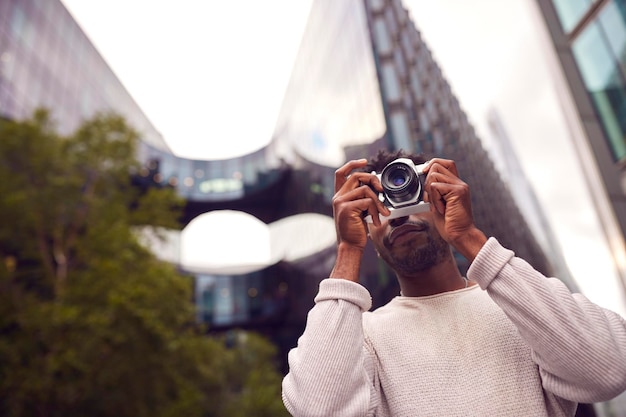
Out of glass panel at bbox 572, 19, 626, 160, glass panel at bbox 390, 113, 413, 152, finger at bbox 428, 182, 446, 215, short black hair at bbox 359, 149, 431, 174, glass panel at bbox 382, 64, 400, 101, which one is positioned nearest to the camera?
finger at bbox 428, 182, 446, 215

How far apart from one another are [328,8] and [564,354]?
60.9 feet

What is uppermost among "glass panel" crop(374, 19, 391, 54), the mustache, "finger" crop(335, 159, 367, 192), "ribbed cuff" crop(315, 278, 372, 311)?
"glass panel" crop(374, 19, 391, 54)

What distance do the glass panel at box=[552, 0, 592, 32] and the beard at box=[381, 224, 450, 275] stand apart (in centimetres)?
1265

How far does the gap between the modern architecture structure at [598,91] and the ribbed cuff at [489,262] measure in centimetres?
1109

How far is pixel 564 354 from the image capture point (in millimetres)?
1218

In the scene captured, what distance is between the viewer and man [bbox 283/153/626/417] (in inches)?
49.2

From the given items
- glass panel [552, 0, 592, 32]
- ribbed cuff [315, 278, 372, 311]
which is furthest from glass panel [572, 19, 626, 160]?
ribbed cuff [315, 278, 372, 311]

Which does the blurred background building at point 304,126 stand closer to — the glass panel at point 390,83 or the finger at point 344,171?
the glass panel at point 390,83

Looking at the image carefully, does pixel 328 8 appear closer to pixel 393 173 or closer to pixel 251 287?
pixel 393 173

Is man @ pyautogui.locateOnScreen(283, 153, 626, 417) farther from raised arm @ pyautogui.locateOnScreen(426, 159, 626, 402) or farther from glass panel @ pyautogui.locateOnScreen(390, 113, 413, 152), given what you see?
glass panel @ pyautogui.locateOnScreen(390, 113, 413, 152)

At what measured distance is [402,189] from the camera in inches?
59.7

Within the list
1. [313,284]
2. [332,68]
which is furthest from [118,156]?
[313,284]

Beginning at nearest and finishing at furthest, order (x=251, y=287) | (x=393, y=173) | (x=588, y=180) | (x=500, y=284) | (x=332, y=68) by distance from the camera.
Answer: (x=500, y=284), (x=393, y=173), (x=588, y=180), (x=332, y=68), (x=251, y=287)

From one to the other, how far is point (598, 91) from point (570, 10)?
256 centimetres
